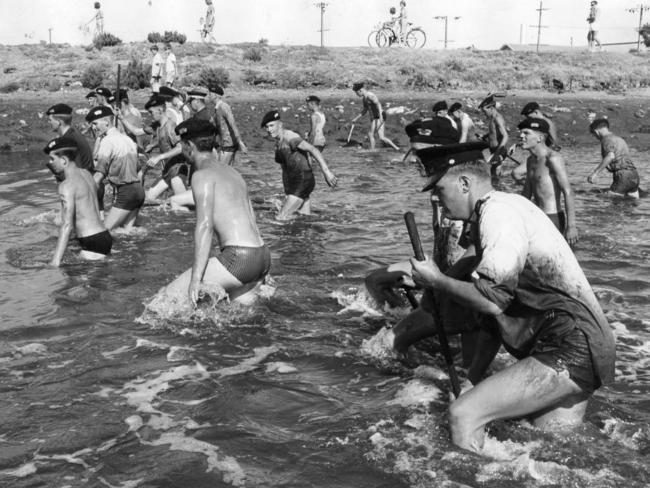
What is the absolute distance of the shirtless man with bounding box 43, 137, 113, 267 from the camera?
333 inches

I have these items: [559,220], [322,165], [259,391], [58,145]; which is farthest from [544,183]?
[58,145]

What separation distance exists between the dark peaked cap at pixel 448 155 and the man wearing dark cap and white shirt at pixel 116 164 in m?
6.65

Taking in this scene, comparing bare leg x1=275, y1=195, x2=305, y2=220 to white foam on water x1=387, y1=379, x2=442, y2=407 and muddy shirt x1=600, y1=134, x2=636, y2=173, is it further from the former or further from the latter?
white foam on water x1=387, y1=379, x2=442, y2=407

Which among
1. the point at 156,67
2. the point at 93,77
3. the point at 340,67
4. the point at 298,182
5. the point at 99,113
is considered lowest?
the point at 298,182

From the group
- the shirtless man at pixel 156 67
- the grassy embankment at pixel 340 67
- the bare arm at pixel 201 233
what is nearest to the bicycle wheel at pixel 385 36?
the grassy embankment at pixel 340 67

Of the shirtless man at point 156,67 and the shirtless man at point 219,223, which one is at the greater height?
the shirtless man at point 156,67

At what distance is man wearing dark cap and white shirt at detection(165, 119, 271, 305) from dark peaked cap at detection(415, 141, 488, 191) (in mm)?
2807

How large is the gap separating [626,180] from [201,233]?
31.5 ft

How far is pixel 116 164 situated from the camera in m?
10.3

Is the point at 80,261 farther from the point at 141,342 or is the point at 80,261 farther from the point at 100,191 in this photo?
the point at 141,342

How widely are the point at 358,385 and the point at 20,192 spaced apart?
35.7ft

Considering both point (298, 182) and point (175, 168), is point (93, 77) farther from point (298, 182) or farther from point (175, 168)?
point (298, 182)

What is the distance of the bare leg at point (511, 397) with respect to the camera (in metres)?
4.29

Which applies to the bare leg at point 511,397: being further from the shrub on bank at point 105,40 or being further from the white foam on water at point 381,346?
the shrub on bank at point 105,40
